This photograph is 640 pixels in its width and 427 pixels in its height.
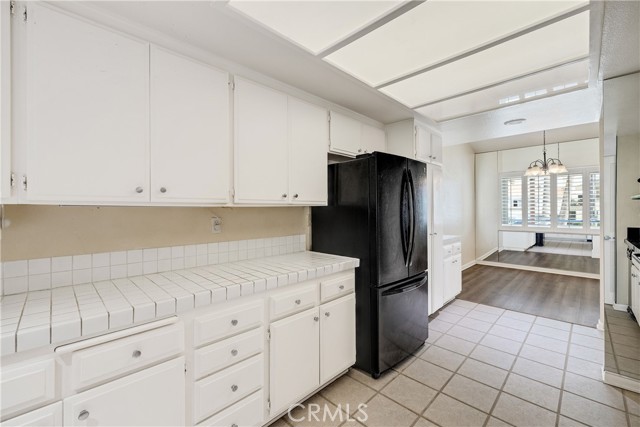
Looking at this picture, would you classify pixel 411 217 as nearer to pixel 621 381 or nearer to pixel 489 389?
pixel 489 389

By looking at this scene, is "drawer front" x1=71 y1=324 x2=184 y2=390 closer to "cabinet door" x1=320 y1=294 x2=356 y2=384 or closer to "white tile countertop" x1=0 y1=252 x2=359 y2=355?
"white tile countertop" x1=0 y1=252 x2=359 y2=355

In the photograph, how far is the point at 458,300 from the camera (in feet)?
13.0

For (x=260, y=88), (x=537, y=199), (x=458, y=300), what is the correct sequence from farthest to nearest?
(x=537, y=199) < (x=458, y=300) < (x=260, y=88)

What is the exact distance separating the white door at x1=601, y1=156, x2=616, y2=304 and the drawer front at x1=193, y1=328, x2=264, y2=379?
2911 mm

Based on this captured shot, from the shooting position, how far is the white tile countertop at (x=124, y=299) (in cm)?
100

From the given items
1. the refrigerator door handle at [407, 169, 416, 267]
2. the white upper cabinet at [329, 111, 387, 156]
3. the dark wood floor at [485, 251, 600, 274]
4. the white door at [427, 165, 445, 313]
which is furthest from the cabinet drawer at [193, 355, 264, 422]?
the dark wood floor at [485, 251, 600, 274]

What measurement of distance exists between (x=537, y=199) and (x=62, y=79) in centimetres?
777

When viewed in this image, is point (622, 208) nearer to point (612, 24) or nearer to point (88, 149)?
point (612, 24)

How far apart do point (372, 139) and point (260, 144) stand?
1.46 m

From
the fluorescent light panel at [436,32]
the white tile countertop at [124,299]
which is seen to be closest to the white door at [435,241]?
the fluorescent light panel at [436,32]

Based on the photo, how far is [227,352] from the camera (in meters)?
1.45

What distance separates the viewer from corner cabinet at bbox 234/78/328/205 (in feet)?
6.08

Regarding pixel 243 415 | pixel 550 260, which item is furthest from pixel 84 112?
pixel 550 260

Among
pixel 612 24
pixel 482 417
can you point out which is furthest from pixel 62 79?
→ pixel 482 417
